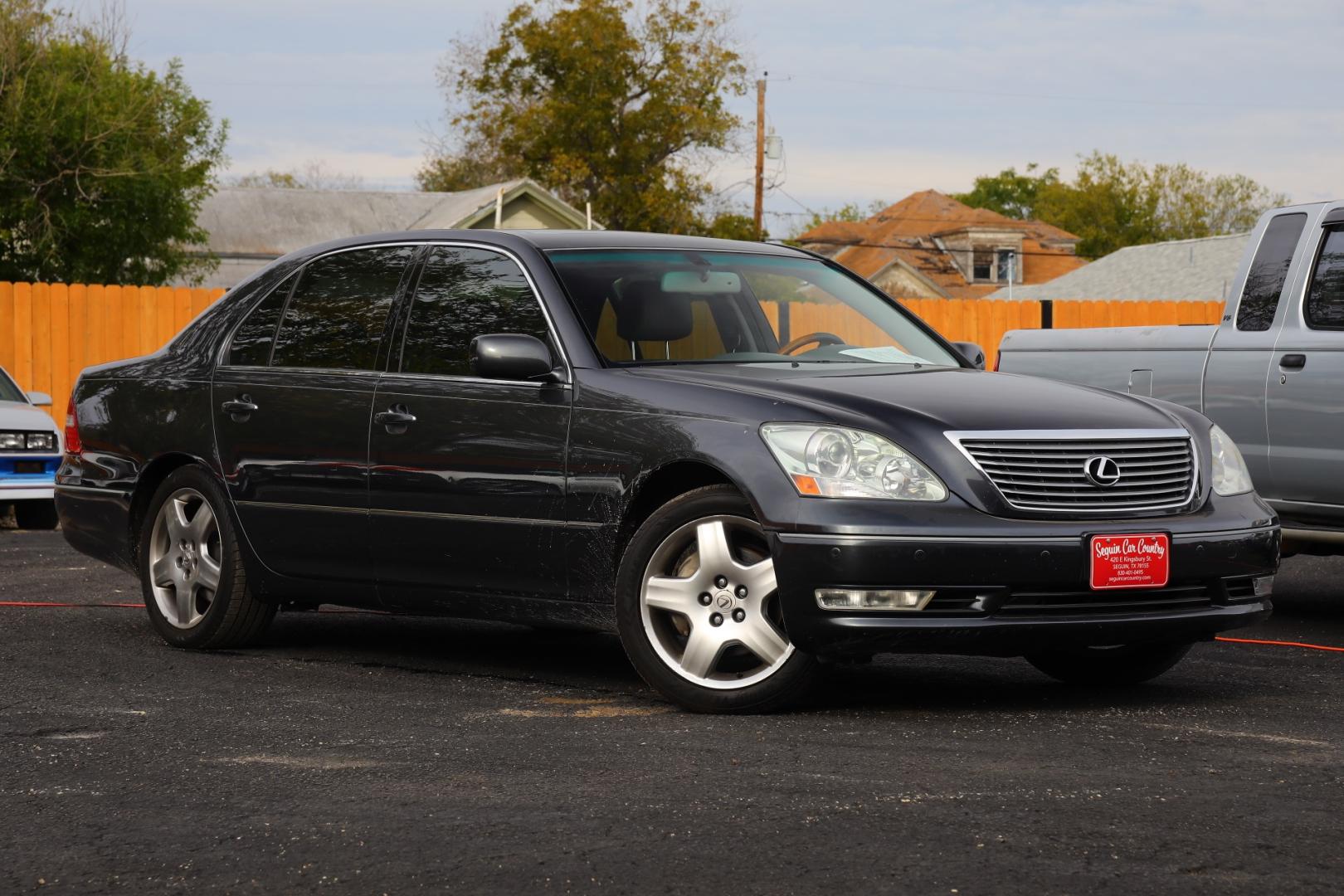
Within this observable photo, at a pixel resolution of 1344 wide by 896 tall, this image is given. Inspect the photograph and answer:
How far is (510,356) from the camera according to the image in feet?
21.0

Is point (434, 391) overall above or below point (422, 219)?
below

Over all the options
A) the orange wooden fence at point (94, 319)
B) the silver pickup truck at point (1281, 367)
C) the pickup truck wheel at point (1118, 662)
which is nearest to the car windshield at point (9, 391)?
the orange wooden fence at point (94, 319)

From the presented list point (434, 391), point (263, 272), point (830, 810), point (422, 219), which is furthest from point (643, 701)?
point (422, 219)

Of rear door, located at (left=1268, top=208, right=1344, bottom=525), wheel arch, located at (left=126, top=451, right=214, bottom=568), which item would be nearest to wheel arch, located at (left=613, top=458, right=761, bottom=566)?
wheel arch, located at (left=126, top=451, right=214, bottom=568)

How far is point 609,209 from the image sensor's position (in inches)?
2232

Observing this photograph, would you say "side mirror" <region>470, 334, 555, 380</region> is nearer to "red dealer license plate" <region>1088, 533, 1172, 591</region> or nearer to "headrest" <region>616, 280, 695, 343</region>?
"headrest" <region>616, 280, 695, 343</region>

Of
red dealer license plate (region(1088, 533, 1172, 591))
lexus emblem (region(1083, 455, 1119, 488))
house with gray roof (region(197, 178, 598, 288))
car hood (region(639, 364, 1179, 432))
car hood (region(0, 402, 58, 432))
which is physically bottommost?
red dealer license plate (region(1088, 533, 1172, 591))

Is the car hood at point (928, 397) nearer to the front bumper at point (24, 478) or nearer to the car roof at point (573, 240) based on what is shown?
the car roof at point (573, 240)

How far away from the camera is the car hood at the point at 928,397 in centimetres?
589

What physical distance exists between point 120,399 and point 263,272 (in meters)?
0.86

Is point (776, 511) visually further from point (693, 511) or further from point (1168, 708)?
point (1168, 708)

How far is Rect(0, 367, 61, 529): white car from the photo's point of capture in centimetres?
1487

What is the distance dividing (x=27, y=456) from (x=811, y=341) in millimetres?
9576

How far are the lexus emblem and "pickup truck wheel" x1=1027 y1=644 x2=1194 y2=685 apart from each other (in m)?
0.99
